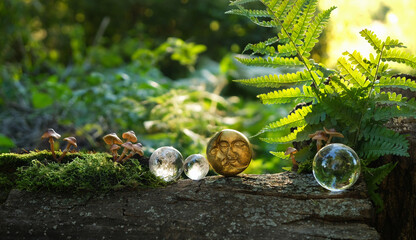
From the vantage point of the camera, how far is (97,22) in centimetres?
1103

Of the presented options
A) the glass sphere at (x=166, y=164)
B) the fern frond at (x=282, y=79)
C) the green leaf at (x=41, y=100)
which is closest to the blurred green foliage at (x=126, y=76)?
the green leaf at (x=41, y=100)

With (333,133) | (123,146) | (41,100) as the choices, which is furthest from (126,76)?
(333,133)

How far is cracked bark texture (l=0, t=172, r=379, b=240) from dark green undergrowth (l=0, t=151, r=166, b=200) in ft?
0.17

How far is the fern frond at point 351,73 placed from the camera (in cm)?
231

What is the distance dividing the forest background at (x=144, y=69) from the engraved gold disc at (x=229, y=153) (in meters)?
1.24

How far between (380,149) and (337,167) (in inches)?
12.3

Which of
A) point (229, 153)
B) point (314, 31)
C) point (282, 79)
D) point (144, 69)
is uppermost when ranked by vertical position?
point (144, 69)

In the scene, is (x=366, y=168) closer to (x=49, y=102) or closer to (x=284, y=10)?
(x=284, y=10)

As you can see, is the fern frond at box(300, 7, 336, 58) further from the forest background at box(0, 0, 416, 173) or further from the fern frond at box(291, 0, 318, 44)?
the forest background at box(0, 0, 416, 173)

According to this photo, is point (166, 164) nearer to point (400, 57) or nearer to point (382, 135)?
point (382, 135)

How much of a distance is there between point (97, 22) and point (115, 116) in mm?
6575

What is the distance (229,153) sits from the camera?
7.57 ft

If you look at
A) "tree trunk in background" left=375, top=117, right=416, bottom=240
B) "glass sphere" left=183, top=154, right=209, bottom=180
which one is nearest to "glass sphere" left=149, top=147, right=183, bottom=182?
"glass sphere" left=183, top=154, right=209, bottom=180

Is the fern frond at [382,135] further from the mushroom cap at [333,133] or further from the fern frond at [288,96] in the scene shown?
the fern frond at [288,96]
